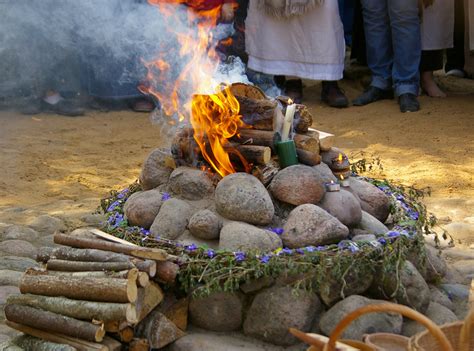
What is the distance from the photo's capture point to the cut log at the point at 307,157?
486cm

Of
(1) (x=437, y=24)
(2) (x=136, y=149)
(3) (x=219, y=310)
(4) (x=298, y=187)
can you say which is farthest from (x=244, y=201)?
(1) (x=437, y=24)

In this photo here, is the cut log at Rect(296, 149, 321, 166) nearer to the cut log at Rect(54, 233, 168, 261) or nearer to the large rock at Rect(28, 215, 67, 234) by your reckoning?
the cut log at Rect(54, 233, 168, 261)

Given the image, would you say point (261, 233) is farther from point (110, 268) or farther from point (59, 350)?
point (59, 350)

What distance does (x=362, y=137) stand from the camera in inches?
324

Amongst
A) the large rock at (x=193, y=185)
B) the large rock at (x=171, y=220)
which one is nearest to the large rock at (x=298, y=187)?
the large rock at (x=193, y=185)

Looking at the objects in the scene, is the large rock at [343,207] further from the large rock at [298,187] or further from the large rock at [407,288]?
the large rock at [407,288]

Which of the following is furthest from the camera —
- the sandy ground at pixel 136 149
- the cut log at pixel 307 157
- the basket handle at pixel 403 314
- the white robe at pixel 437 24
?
the white robe at pixel 437 24

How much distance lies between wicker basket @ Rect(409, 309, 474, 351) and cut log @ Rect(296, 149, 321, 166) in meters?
1.68

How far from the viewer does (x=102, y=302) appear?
3838 mm

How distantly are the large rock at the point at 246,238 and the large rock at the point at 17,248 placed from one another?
1648 mm

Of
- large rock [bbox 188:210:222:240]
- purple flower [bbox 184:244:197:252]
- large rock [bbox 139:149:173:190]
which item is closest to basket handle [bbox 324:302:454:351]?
purple flower [bbox 184:244:197:252]

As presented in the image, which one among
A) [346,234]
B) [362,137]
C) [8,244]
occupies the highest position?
[346,234]

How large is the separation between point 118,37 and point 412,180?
4.03 meters

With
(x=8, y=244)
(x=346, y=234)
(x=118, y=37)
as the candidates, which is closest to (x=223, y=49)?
(x=118, y=37)
